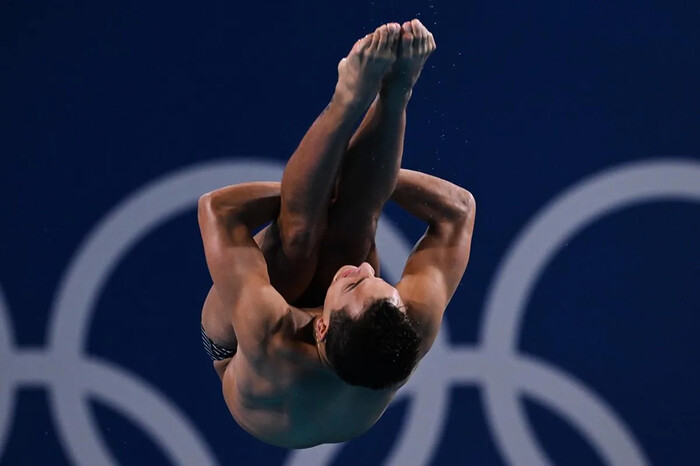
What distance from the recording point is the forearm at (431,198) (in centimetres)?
388

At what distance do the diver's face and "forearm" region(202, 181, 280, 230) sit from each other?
49 centimetres

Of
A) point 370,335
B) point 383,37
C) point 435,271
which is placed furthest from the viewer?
point 435,271

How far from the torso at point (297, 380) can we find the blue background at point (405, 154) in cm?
185

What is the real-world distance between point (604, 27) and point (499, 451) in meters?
2.47

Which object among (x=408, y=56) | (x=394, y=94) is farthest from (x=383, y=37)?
(x=394, y=94)

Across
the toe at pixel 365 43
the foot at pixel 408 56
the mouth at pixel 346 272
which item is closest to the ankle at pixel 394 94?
the foot at pixel 408 56

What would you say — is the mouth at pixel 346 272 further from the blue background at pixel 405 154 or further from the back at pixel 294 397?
the blue background at pixel 405 154

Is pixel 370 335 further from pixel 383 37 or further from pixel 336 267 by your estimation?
pixel 383 37

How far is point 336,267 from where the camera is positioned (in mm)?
3826

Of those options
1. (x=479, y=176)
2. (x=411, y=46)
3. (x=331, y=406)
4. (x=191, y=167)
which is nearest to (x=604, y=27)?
(x=479, y=176)

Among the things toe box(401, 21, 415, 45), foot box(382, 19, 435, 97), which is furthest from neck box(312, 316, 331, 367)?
toe box(401, 21, 415, 45)

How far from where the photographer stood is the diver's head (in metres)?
3.06

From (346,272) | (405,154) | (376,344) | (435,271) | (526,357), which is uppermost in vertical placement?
(405,154)

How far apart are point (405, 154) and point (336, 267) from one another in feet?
6.78
